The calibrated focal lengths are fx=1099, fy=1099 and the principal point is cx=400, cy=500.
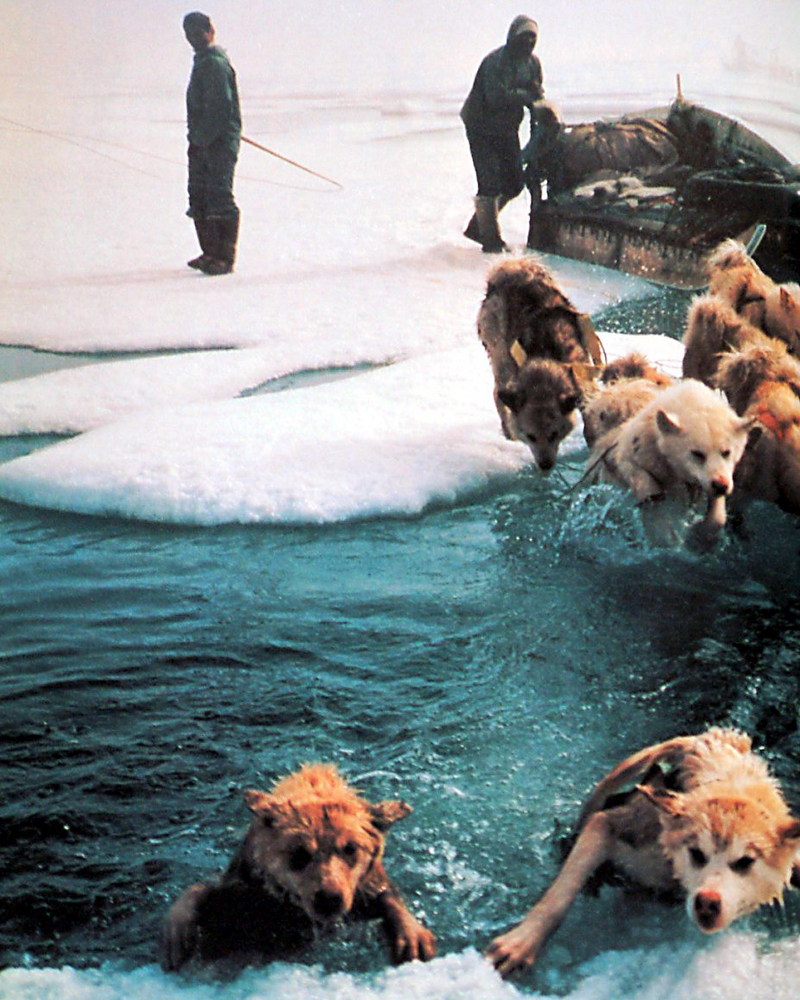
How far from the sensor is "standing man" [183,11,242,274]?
2.98 meters

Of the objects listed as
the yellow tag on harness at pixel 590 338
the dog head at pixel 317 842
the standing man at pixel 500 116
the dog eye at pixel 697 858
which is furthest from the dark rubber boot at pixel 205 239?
the dog eye at pixel 697 858

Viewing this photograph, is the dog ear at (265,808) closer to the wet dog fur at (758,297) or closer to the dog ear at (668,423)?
the dog ear at (668,423)

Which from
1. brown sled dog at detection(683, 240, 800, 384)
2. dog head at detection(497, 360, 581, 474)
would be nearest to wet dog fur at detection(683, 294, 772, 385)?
brown sled dog at detection(683, 240, 800, 384)

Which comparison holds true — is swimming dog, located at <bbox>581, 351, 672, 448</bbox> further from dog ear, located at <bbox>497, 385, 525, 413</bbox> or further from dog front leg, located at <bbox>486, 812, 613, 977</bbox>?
dog front leg, located at <bbox>486, 812, 613, 977</bbox>

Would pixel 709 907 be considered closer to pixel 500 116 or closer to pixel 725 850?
pixel 725 850

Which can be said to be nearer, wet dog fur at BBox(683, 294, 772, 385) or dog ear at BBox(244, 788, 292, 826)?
dog ear at BBox(244, 788, 292, 826)

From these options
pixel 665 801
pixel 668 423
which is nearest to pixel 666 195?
pixel 668 423

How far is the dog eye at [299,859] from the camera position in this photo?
1918 millimetres

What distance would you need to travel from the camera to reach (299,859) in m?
1.92

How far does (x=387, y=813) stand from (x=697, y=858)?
0.54m

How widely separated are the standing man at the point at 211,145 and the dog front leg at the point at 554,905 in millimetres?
1907

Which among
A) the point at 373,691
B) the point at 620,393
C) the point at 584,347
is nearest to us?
the point at 373,691

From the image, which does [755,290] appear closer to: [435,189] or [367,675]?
[435,189]

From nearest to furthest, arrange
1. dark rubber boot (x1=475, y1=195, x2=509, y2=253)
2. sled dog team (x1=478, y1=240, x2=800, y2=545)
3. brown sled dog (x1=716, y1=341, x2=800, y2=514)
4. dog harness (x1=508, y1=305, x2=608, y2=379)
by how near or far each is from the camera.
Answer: sled dog team (x1=478, y1=240, x2=800, y2=545) < brown sled dog (x1=716, y1=341, x2=800, y2=514) < dark rubber boot (x1=475, y1=195, x2=509, y2=253) < dog harness (x1=508, y1=305, x2=608, y2=379)
